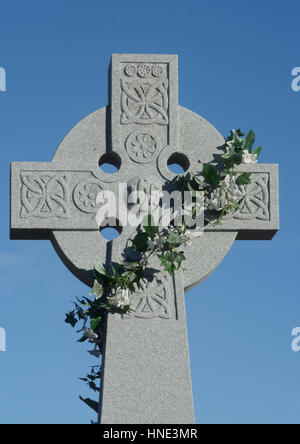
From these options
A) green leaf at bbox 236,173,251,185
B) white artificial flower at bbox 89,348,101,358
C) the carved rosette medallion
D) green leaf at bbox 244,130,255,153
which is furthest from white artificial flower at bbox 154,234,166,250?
green leaf at bbox 244,130,255,153

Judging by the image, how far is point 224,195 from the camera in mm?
8164

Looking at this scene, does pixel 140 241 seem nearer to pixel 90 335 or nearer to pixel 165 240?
pixel 165 240

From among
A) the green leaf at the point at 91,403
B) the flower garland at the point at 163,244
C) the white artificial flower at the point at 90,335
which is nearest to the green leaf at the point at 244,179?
the flower garland at the point at 163,244

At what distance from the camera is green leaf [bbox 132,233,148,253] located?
7.91 metres

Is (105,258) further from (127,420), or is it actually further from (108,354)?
(127,420)

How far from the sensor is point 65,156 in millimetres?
8227

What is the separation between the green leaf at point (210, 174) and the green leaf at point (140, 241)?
68 centimetres

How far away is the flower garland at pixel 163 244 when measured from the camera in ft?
25.6

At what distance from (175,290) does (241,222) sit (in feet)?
2.61

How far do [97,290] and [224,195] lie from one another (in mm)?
1286

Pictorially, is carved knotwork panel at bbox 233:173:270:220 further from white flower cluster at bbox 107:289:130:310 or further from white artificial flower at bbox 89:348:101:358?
white artificial flower at bbox 89:348:101:358

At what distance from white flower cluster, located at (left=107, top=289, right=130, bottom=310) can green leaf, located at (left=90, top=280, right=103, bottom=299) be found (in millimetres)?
89
